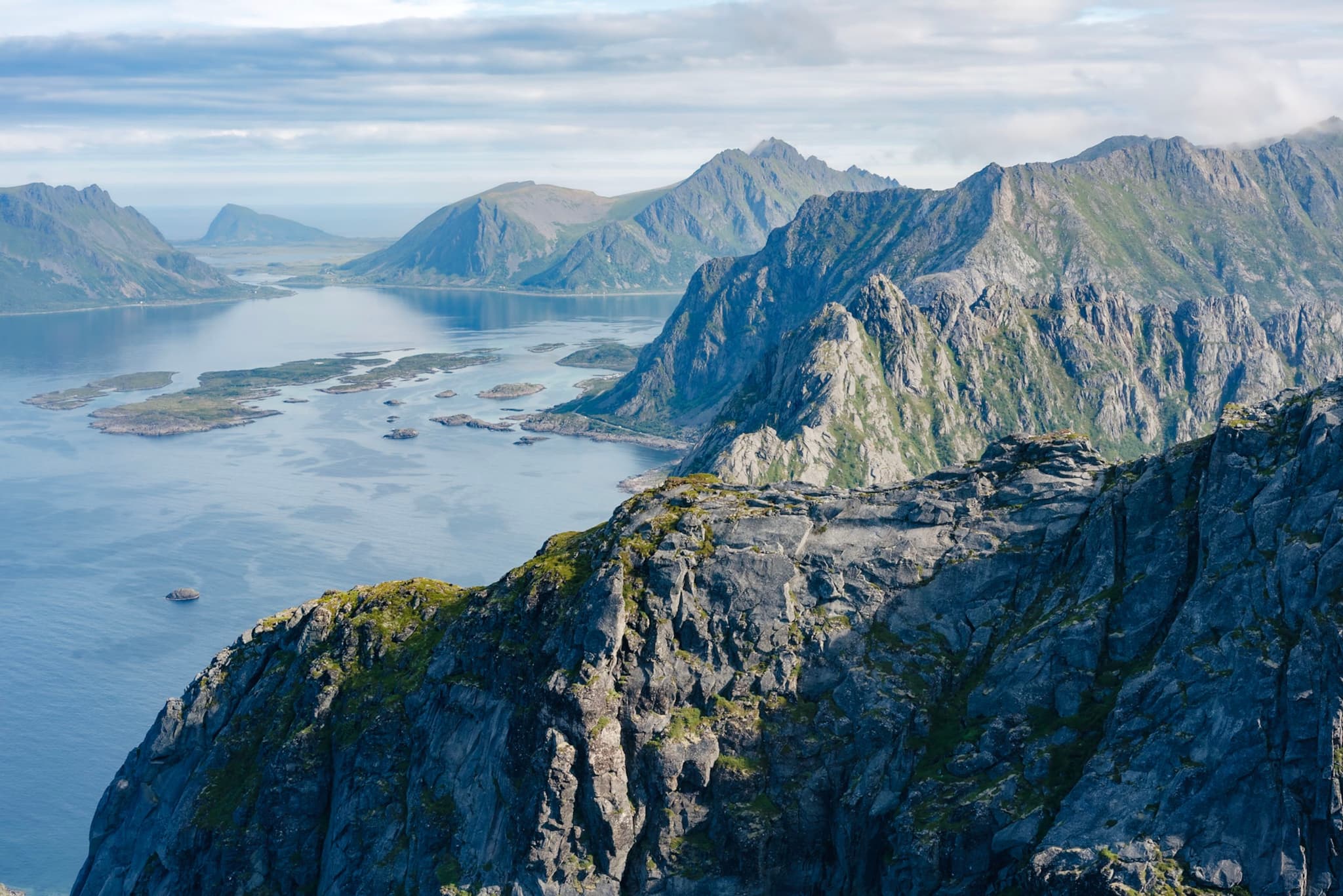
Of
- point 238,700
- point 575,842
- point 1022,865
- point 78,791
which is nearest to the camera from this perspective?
point 1022,865

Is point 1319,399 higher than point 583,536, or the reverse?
point 1319,399

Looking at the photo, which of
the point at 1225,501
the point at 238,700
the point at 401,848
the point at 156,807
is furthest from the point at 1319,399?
the point at 156,807

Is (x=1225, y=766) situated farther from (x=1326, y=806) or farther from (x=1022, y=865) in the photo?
(x=1022, y=865)

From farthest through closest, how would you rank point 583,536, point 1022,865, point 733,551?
1. point 583,536
2. point 733,551
3. point 1022,865

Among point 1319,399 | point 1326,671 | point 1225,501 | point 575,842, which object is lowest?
point 575,842

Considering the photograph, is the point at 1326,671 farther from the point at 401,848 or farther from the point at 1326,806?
the point at 401,848

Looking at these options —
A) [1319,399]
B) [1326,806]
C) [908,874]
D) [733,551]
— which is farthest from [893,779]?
[1319,399]

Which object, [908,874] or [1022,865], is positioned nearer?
[1022,865]
